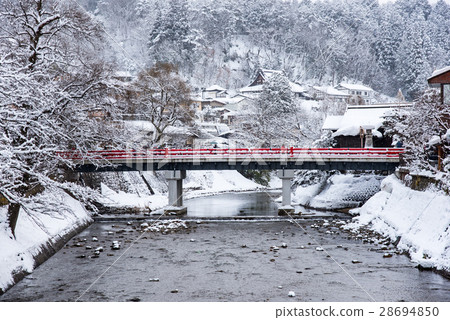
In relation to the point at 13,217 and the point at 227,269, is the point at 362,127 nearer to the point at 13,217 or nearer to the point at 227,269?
the point at 227,269

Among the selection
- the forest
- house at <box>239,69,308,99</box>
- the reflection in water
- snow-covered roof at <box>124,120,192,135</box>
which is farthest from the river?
the forest

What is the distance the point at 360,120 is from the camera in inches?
1954

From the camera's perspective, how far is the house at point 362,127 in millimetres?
47969

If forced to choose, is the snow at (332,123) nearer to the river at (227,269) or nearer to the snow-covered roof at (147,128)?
the snow-covered roof at (147,128)

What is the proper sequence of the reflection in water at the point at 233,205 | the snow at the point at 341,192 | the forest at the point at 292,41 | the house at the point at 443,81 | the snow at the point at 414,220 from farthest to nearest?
the forest at the point at 292,41
the snow at the point at 341,192
the reflection in water at the point at 233,205
the house at the point at 443,81
the snow at the point at 414,220

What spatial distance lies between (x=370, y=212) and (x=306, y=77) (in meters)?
88.0

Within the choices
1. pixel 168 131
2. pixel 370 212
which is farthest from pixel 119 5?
pixel 370 212

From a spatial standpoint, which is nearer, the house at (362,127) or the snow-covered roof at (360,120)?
the house at (362,127)

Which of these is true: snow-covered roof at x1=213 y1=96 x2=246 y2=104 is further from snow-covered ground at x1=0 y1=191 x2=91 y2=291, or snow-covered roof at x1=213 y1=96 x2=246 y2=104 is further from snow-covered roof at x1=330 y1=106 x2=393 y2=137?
snow-covered ground at x1=0 y1=191 x2=91 y2=291

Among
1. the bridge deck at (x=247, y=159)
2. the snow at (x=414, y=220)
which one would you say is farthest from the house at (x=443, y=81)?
the bridge deck at (x=247, y=159)

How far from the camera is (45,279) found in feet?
63.5

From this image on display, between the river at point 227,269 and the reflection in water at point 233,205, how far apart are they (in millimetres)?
7627

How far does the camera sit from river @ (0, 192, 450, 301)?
1716 cm

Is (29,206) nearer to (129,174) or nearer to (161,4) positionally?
(129,174)
